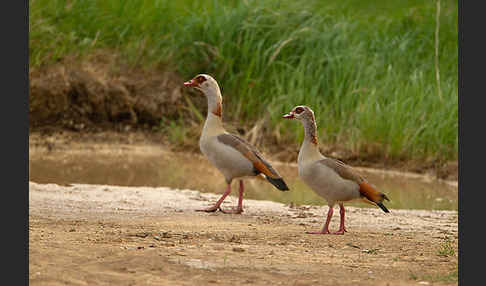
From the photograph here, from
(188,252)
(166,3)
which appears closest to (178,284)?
(188,252)

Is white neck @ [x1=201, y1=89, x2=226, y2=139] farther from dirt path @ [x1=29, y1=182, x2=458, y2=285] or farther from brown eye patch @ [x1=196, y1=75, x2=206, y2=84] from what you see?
dirt path @ [x1=29, y1=182, x2=458, y2=285]

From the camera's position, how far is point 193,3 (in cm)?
1371

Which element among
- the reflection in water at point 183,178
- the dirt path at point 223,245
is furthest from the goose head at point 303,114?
the reflection in water at point 183,178

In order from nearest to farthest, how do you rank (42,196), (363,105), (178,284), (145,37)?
1. (178,284)
2. (42,196)
3. (363,105)
4. (145,37)

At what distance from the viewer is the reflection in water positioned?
9047 millimetres

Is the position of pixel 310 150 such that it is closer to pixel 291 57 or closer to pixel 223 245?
pixel 223 245

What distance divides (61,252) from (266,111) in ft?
24.0

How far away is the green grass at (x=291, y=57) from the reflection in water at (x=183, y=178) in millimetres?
996

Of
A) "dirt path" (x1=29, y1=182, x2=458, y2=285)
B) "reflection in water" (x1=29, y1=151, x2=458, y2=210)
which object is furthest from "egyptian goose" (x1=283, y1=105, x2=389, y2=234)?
"reflection in water" (x1=29, y1=151, x2=458, y2=210)

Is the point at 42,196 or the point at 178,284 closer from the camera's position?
the point at 178,284

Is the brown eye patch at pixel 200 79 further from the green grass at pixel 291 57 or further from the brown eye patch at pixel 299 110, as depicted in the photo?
the green grass at pixel 291 57

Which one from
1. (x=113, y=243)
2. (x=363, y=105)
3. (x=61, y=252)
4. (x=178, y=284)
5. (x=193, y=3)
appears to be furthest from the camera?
(x=193, y=3)

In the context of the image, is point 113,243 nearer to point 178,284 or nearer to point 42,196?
point 178,284

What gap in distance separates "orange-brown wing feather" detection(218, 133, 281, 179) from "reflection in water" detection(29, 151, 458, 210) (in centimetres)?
184
